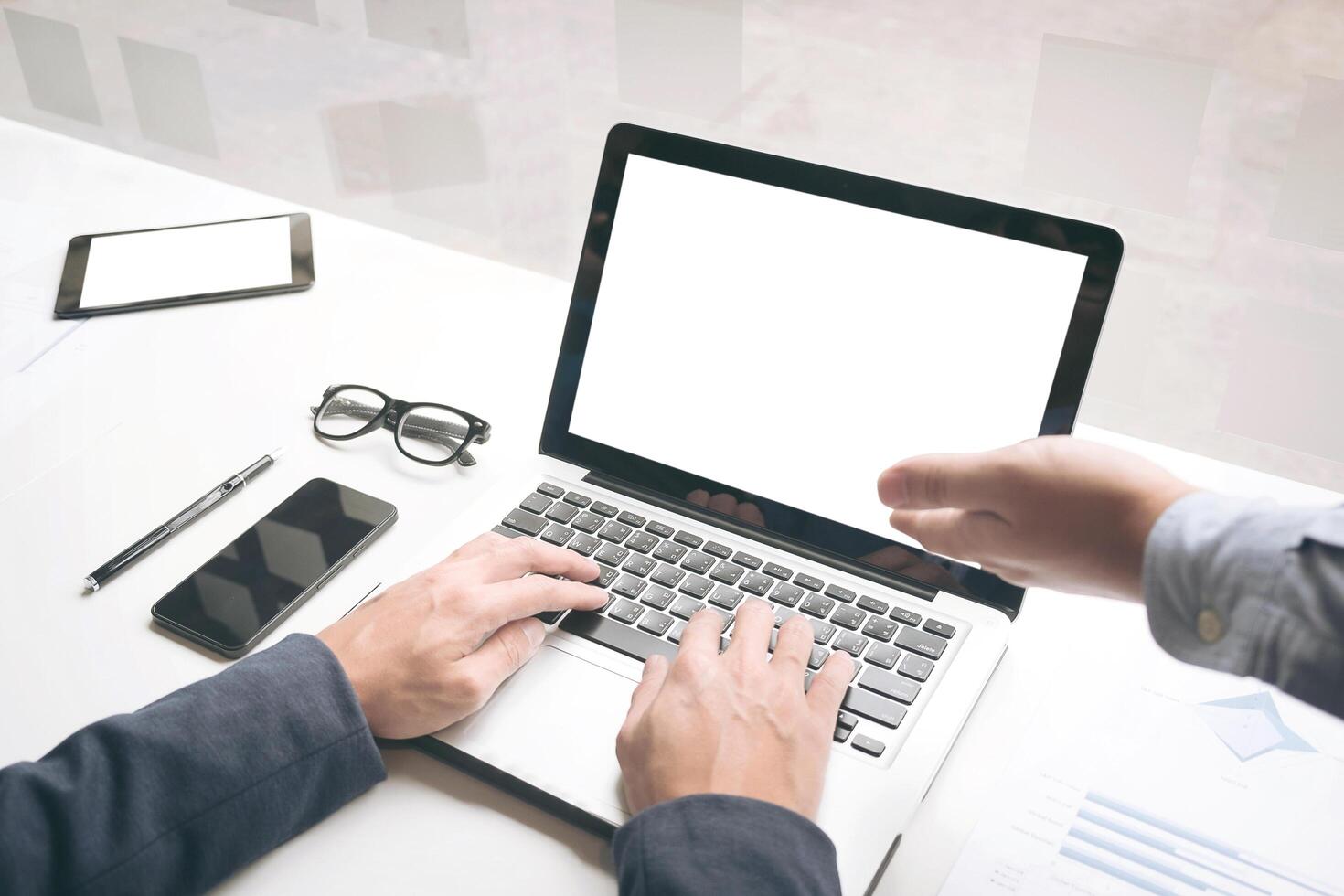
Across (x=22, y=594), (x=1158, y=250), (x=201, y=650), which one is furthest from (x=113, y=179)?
(x=1158, y=250)

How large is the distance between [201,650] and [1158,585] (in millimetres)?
645

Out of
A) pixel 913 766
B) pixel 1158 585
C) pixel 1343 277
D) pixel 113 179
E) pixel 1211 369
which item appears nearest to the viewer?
pixel 1158 585

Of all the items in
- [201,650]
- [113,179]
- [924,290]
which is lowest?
[201,650]

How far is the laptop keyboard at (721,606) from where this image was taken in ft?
2.30

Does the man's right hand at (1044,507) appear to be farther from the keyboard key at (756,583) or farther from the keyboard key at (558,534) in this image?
the keyboard key at (558,534)

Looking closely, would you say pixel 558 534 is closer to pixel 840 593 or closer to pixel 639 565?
pixel 639 565

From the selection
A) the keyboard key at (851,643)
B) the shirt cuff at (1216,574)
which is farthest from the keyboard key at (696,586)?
the shirt cuff at (1216,574)

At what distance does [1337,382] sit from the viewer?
1.08 m

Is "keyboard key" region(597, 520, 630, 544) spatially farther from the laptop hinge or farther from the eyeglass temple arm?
the eyeglass temple arm

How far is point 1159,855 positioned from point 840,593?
0.25 metres

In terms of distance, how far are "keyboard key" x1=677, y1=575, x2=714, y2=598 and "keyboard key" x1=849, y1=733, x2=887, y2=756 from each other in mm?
156

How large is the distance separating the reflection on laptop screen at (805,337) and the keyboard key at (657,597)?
0.37 ft

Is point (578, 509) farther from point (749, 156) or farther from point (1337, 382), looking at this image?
point (1337, 382)

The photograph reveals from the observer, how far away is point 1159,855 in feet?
2.10
